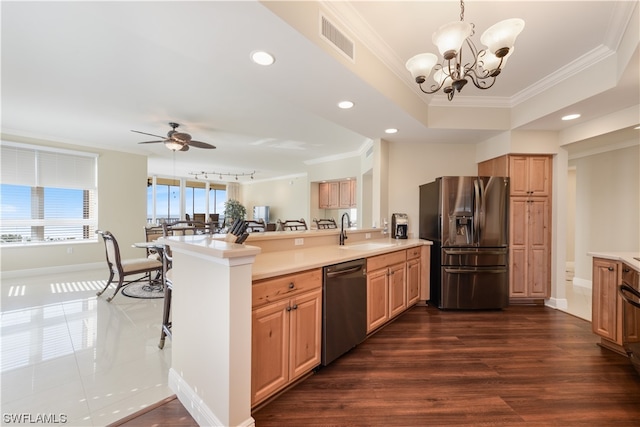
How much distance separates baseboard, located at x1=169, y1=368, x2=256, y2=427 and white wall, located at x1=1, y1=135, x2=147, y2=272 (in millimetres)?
5296

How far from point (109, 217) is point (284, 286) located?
235 inches

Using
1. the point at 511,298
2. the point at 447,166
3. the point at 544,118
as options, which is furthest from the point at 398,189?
the point at 511,298

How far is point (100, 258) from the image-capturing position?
18.6 ft

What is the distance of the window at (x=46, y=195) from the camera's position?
4.73 metres

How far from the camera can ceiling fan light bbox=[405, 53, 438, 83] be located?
1786mm

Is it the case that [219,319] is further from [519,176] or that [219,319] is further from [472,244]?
[519,176]

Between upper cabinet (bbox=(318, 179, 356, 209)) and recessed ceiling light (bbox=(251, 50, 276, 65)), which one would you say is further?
upper cabinet (bbox=(318, 179, 356, 209))

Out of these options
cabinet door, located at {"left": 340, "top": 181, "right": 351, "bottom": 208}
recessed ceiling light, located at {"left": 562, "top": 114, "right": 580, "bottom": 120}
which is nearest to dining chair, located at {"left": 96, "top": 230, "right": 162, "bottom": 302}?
cabinet door, located at {"left": 340, "top": 181, "right": 351, "bottom": 208}

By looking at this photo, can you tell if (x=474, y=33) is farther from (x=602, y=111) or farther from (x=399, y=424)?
(x=399, y=424)

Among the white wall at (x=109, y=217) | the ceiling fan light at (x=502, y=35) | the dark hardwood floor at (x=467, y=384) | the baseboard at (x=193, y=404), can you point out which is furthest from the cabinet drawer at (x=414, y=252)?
the white wall at (x=109, y=217)

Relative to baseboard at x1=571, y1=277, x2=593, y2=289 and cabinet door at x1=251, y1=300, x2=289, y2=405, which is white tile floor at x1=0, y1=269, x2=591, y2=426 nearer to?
cabinet door at x1=251, y1=300, x2=289, y2=405

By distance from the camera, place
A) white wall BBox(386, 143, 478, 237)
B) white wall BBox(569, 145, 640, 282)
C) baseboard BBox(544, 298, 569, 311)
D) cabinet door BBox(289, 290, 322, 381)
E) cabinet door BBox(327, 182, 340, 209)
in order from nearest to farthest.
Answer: cabinet door BBox(289, 290, 322, 381) < baseboard BBox(544, 298, 569, 311) < white wall BBox(569, 145, 640, 282) < white wall BBox(386, 143, 478, 237) < cabinet door BBox(327, 182, 340, 209)

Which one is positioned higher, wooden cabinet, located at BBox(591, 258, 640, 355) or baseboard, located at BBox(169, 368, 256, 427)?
wooden cabinet, located at BBox(591, 258, 640, 355)

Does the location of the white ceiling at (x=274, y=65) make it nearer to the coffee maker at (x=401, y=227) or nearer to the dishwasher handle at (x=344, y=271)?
the coffee maker at (x=401, y=227)
